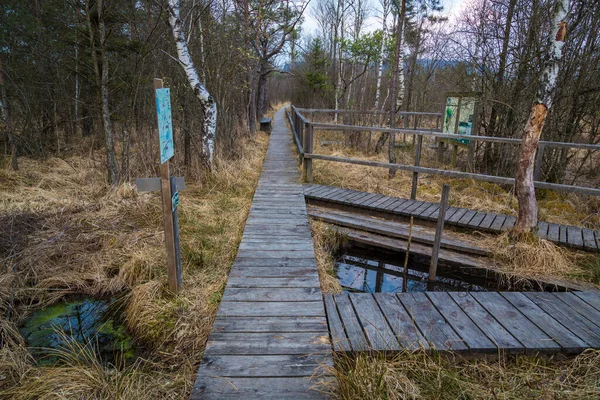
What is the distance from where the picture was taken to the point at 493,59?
7973 mm

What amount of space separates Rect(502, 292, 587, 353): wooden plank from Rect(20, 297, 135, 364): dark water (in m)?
3.29

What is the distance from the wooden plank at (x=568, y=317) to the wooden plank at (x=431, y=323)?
3.22 feet

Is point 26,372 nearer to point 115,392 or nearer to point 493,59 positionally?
point 115,392

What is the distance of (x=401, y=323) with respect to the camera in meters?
2.74

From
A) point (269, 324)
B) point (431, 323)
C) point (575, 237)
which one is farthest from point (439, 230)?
point (269, 324)

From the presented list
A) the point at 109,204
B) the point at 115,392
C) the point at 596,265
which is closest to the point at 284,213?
the point at 109,204

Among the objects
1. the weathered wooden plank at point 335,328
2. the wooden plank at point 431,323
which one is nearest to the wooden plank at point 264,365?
the weathered wooden plank at point 335,328

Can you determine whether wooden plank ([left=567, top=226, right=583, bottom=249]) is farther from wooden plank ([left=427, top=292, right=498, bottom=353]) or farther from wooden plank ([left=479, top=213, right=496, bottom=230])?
wooden plank ([left=427, top=292, right=498, bottom=353])

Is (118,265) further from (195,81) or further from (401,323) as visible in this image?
(195,81)

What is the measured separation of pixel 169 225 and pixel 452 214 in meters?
4.21

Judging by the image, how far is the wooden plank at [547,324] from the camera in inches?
100

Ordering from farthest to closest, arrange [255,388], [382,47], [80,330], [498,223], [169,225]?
1. [382,47]
2. [498,223]
3. [80,330]
4. [169,225]
5. [255,388]

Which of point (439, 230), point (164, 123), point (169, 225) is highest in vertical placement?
point (164, 123)

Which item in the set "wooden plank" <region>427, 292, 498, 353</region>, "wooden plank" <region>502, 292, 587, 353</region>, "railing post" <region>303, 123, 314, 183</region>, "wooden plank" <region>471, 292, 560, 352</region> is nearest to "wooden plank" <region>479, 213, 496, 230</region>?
"wooden plank" <region>502, 292, 587, 353</region>
